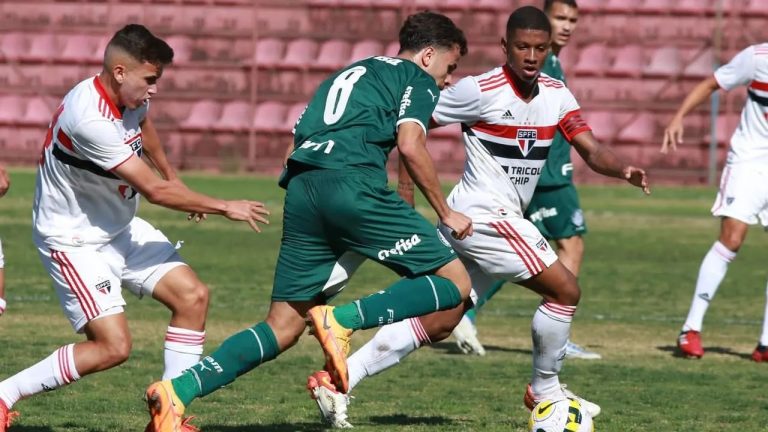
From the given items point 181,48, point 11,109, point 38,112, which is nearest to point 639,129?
point 181,48

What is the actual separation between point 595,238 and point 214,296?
271 inches

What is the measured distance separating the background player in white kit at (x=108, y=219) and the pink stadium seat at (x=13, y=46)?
76.5ft

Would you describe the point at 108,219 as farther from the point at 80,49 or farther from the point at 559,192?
the point at 80,49

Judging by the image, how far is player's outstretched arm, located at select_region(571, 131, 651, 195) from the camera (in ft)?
24.4

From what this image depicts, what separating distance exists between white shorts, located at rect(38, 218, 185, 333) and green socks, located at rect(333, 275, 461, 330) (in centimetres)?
114

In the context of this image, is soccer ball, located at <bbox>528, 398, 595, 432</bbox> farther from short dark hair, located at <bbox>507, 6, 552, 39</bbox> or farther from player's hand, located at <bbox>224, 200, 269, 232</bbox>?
short dark hair, located at <bbox>507, 6, 552, 39</bbox>

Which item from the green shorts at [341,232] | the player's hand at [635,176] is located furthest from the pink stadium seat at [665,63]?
the green shorts at [341,232]

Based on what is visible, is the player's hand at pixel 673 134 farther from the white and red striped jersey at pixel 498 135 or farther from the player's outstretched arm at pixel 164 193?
the player's outstretched arm at pixel 164 193

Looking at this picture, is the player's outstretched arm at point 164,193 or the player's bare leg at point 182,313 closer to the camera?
the player's outstretched arm at point 164,193

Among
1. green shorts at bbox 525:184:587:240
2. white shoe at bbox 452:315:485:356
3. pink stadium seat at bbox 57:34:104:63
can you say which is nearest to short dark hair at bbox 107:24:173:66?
white shoe at bbox 452:315:485:356

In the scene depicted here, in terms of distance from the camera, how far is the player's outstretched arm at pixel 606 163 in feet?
24.4

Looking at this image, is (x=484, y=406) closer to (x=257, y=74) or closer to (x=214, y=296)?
(x=214, y=296)

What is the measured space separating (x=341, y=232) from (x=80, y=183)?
4.37 ft

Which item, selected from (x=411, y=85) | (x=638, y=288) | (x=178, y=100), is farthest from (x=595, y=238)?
(x=178, y=100)
